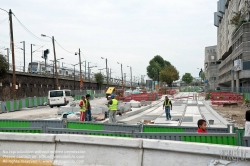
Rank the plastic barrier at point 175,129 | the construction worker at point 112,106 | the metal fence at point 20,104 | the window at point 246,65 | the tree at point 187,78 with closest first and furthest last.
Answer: the plastic barrier at point 175,129
the construction worker at point 112,106
the metal fence at point 20,104
the window at point 246,65
the tree at point 187,78

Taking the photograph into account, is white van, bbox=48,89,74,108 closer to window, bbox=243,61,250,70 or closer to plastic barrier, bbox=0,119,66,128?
plastic barrier, bbox=0,119,66,128

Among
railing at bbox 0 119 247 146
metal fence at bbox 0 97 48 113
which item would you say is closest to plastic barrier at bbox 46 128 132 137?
railing at bbox 0 119 247 146

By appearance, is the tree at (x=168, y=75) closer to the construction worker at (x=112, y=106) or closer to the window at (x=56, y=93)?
the window at (x=56, y=93)

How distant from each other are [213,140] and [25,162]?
3912 millimetres

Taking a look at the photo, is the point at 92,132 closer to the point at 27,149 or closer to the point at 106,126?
the point at 27,149

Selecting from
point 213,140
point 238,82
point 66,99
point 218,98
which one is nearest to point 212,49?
point 238,82

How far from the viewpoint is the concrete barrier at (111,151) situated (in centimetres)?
495

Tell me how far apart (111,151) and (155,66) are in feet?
356

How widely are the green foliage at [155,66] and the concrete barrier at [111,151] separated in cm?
10090

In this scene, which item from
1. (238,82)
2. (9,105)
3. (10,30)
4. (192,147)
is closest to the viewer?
(192,147)

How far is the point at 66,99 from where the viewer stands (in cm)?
3247

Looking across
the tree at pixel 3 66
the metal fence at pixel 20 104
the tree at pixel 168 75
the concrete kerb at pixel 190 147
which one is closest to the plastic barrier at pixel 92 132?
the concrete kerb at pixel 190 147

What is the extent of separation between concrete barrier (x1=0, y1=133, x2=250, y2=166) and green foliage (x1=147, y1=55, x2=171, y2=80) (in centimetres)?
10090

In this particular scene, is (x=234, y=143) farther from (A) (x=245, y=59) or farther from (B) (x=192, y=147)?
(A) (x=245, y=59)
